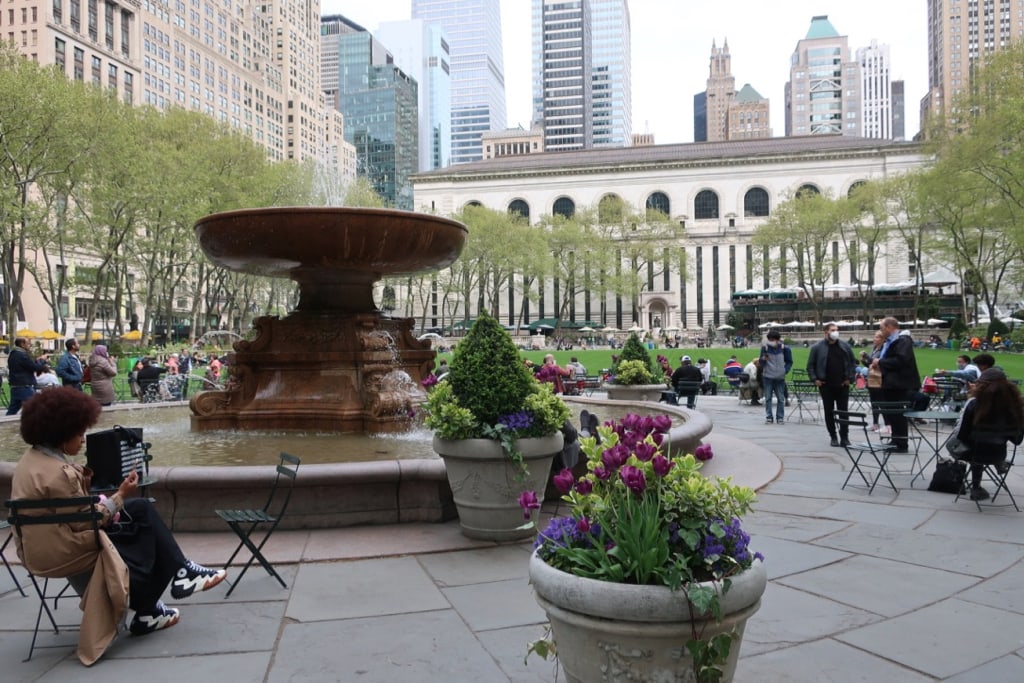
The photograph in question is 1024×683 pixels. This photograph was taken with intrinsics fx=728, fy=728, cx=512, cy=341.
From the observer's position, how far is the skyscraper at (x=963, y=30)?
12112cm

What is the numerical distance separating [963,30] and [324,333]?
15178 cm

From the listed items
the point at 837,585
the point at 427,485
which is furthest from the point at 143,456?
the point at 837,585

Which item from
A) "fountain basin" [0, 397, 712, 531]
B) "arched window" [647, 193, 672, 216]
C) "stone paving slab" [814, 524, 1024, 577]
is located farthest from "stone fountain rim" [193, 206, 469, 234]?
"arched window" [647, 193, 672, 216]

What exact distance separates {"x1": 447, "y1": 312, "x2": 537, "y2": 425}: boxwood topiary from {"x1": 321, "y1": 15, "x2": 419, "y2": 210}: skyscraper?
129822mm

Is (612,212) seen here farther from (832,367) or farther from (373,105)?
(373,105)

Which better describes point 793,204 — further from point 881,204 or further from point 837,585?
point 837,585

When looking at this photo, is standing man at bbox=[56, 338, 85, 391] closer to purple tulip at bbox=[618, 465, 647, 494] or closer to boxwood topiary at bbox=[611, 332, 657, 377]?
boxwood topiary at bbox=[611, 332, 657, 377]

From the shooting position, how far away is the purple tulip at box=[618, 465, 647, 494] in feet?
8.98

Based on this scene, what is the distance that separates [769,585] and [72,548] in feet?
12.6

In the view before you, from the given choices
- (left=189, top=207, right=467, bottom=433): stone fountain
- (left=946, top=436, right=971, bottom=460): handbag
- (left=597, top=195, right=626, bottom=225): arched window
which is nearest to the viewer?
(left=946, top=436, right=971, bottom=460): handbag

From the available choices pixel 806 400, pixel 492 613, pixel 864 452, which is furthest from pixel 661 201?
pixel 492 613

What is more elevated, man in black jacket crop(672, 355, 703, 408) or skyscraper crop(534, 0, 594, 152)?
skyscraper crop(534, 0, 594, 152)

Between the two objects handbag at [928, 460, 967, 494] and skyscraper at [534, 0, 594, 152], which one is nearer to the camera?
handbag at [928, 460, 967, 494]

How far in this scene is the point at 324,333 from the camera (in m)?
9.23
